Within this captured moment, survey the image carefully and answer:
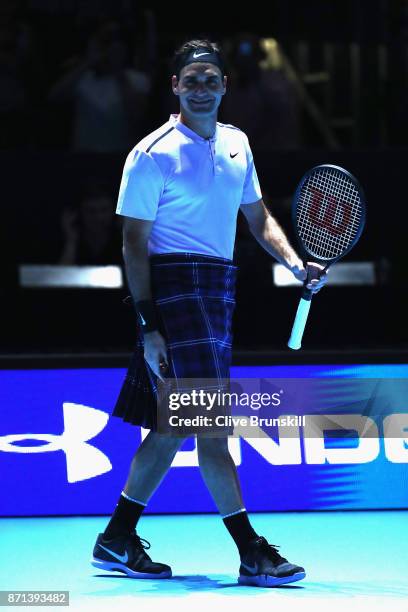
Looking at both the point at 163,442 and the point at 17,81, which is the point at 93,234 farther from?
the point at 163,442

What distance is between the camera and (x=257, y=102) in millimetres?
8039

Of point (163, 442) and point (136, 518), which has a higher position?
point (163, 442)

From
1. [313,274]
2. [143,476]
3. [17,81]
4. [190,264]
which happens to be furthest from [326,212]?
[17,81]

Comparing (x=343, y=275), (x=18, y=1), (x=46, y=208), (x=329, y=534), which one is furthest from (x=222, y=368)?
(x=18, y=1)

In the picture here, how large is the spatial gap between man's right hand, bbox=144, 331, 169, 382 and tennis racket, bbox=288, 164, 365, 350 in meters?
0.60

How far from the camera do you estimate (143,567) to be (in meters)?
4.35

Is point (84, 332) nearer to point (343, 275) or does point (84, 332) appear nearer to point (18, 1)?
point (343, 275)

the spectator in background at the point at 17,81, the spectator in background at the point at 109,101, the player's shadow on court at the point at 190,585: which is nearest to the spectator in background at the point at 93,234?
the spectator in background at the point at 109,101

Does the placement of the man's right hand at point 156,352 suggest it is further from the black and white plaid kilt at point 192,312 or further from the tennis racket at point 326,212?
the tennis racket at point 326,212

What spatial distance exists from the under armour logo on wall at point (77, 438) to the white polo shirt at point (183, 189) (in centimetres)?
126

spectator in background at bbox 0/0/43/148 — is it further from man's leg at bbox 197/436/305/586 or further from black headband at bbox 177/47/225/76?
man's leg at bbox 197/436/305/586

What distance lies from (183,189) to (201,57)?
44 cm

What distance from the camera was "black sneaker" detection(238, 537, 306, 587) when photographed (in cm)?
416

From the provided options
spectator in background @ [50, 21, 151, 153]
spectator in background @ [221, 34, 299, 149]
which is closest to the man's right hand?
spectator in background @ [50, 21, 151, 153]
